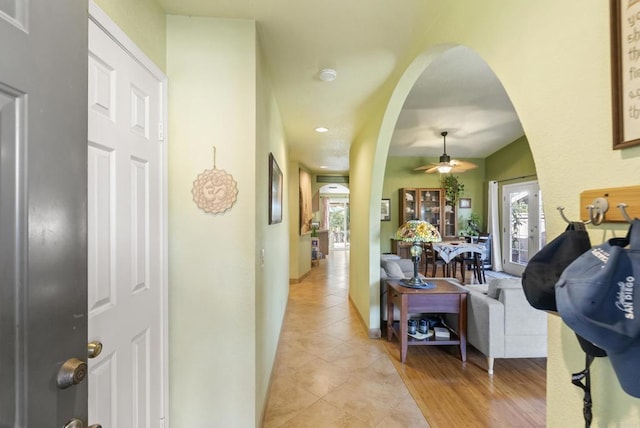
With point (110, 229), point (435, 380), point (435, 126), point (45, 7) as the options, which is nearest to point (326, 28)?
point (45, 7)

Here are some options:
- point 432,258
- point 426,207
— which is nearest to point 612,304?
point 432,258

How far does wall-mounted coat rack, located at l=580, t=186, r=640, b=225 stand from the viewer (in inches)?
23.0

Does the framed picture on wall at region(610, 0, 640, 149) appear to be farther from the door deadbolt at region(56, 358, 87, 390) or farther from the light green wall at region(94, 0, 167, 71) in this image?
the light green wall at region(94, 0, 167, 71)

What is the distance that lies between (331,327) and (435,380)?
1.37 m

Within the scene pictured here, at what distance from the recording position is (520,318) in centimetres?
238

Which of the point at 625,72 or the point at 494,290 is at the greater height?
the point at 625,72

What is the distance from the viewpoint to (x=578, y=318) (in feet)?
1.77

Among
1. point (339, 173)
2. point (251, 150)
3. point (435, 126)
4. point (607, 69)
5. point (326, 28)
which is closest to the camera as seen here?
point (607, 69)

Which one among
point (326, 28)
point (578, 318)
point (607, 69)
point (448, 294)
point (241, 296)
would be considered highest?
point (326, 28)

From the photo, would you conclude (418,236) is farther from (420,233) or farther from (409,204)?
(409,204)

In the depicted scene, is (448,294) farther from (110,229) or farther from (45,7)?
(45,7)

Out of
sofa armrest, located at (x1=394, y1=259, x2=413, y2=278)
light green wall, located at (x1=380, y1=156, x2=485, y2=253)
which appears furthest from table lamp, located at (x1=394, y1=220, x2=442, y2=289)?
light green wall, located at (x1=380, y1=156, x2=485, y2=253)

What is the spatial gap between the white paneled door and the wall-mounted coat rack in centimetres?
155

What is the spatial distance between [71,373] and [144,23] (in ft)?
4.93
